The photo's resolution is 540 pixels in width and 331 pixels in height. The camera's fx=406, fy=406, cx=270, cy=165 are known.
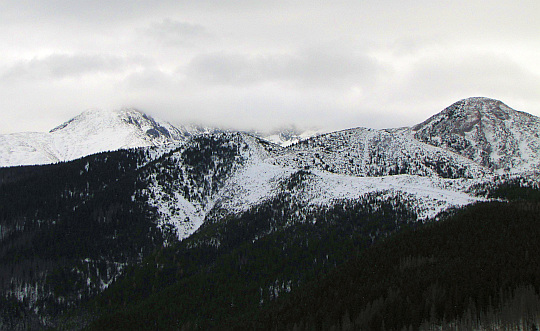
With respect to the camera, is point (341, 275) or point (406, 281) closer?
point (406, 281)

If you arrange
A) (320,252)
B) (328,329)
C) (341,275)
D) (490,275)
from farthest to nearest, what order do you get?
1. (320,252)
2. (341,275)
3. (328,329)
4. (490,275)

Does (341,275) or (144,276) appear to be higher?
(341,275)

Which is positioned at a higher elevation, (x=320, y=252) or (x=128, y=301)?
(x=320, y=252)

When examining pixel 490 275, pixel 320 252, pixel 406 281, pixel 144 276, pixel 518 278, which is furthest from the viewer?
pixel 144 276

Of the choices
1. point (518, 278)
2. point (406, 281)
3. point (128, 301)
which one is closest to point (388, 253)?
point (406, 281)

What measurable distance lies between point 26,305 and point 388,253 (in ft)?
580

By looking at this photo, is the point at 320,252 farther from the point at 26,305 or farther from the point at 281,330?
the point at 26,305

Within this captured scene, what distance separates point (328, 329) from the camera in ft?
228

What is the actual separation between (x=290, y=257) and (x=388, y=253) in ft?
207

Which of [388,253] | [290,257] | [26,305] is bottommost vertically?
[26,305]

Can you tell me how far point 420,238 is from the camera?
115m

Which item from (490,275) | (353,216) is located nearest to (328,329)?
(490,275)

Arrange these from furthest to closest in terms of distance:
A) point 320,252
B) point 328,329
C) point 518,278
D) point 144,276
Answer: point 144,276
point 320,252
point 328,329
point 518,278

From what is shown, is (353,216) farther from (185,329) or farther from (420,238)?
(185,329)
